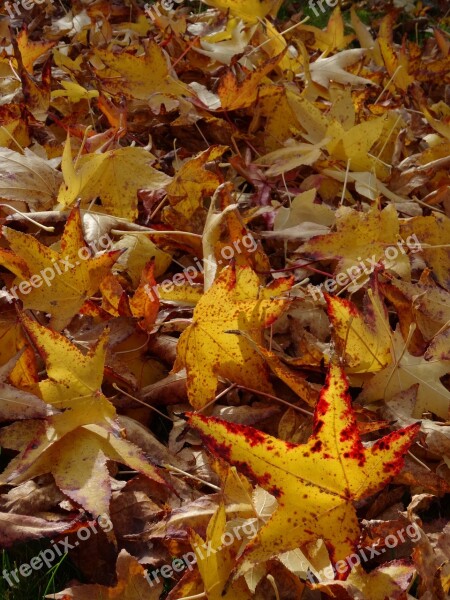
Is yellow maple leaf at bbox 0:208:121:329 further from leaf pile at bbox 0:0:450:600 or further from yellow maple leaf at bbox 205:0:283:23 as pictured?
yellow maple leaf at bbox 205:0:283:23

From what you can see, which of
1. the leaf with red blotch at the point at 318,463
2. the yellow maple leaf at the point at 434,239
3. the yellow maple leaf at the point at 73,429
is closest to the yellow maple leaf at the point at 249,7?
the yellow maple leaf at the point at 434,239

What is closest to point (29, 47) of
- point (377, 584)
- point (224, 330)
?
point (224, 330)

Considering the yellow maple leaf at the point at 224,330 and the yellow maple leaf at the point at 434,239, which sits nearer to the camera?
the yellow maple leaf at the point at 224,330

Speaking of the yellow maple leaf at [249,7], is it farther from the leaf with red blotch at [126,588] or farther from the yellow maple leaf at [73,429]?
the leaf with red blotch at [126,588]

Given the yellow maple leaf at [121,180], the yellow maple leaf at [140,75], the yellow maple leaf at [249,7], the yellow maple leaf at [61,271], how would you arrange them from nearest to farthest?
the yellow maple leaf at [61,271] → the yellow maple leaf at [121,180] → the yellow maple leaf at [140,75] → the yellow maple leaf at [249,7]

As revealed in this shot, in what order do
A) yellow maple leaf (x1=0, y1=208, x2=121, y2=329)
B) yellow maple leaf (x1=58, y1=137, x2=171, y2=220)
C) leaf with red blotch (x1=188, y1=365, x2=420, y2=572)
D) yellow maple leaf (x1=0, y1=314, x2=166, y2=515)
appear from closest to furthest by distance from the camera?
leaf with red blotch (x1=188, y1=365, x2=420, y2=572), yellow maple leaf (x1=0, y1=314, x2=166, y2=515), yellow maple leaf (x1=0, y1=208, x2=121, y2=329), yellow maple leaf (x1=58, y1=137, x2=171, y2=220)

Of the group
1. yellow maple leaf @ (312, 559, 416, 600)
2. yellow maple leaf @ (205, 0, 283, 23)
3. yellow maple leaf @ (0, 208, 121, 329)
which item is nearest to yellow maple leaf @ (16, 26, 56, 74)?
yellow maple leaf @ (205, 0, 283, 23)

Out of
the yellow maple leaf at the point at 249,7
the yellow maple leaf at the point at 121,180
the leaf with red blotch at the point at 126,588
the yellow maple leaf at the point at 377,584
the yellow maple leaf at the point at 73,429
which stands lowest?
the yellow maple leaf at the point at 377,584
